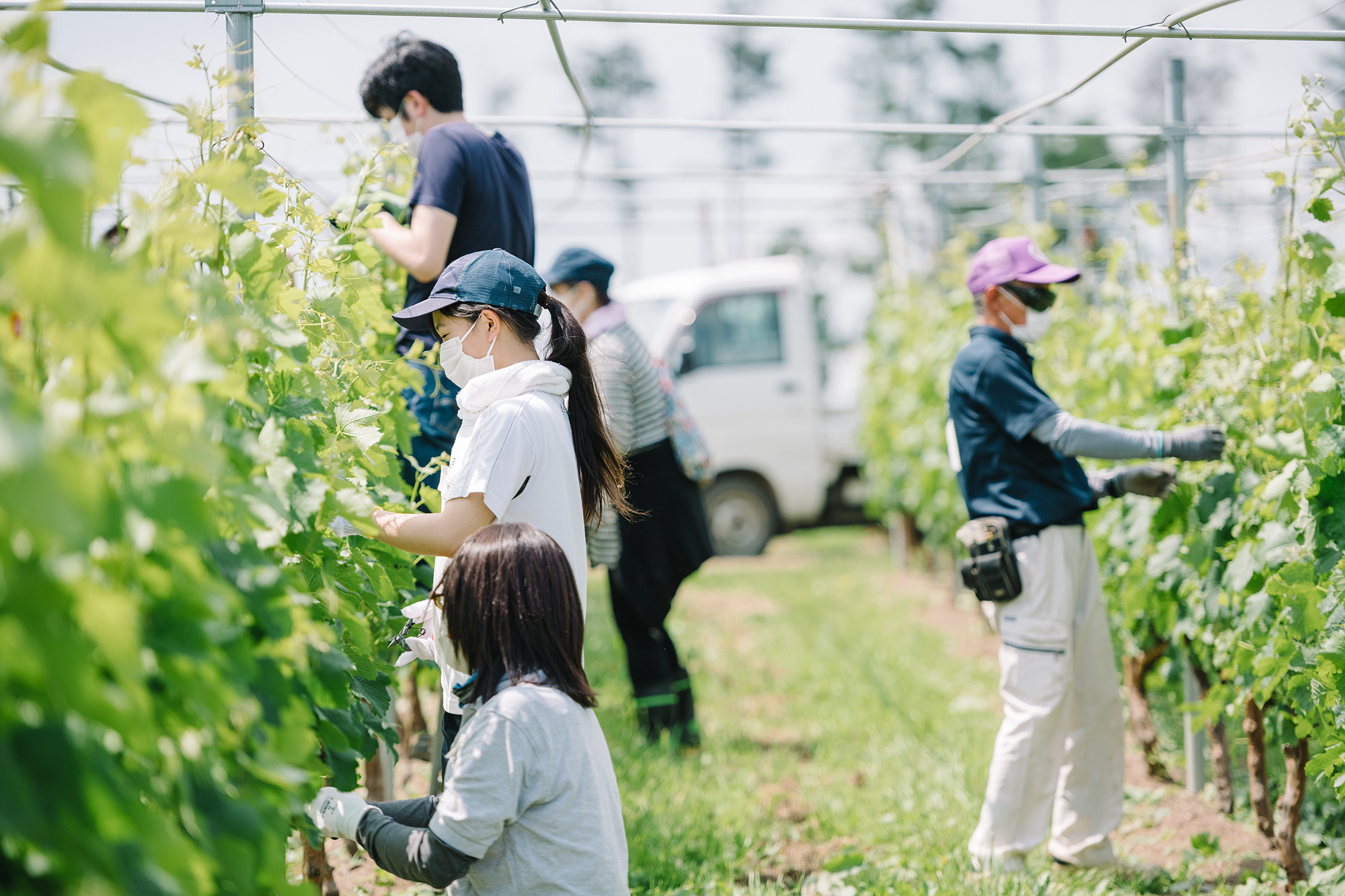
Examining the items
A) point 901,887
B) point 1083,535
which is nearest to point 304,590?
point 901,887

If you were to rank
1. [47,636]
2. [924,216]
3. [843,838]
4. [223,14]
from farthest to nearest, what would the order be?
[924,216]
[843,838]
[223,14]
[47,636]

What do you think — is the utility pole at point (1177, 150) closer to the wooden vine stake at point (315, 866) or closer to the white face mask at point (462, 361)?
the white face mask at point (462, 361)

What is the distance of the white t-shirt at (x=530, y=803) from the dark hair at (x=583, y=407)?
55cm

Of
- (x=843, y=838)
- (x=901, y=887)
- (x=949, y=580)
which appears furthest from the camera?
Answer: (x=949, y=580)

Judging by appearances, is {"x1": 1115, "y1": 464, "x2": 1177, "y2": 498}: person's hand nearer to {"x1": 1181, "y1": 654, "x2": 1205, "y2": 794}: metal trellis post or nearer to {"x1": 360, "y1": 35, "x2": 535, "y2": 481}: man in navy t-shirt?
{"x1": 1181, "y1": 654, "x2": 1205, "y2": 794}: metal trellis post

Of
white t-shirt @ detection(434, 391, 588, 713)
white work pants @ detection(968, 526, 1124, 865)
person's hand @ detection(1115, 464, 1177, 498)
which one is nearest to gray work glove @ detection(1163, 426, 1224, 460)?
person's hand @ detection(1115, 464, 1177, 498)

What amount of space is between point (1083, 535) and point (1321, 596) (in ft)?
1.98

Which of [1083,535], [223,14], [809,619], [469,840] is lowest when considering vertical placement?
[809,619]

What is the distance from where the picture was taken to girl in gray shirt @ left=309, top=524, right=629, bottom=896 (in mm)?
1512

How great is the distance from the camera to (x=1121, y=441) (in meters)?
2.60

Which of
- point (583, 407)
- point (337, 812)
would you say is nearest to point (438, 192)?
point (583, 407)

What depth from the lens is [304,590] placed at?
60.7 inches

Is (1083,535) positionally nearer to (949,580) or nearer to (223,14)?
(223,14)

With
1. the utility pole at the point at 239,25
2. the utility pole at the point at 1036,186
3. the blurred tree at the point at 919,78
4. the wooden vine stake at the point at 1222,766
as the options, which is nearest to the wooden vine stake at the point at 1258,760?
the wooden vine stake at the point at 1222,766
